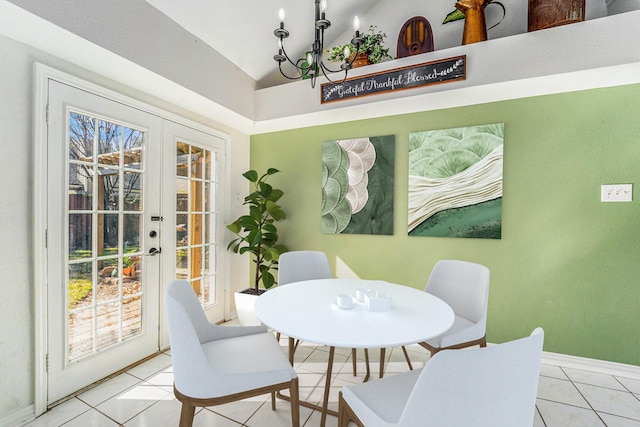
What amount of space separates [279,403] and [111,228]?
176 centimetres

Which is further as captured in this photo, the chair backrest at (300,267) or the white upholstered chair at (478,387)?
the chair backrest at (300,267)

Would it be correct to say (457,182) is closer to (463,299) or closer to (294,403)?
(463,299)

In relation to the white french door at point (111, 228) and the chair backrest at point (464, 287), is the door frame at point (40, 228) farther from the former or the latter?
the chair backrest at point (464, 287)

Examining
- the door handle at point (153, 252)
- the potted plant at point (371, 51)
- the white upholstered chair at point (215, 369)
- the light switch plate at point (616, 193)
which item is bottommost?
the white upholstered chair at point (215, 369)

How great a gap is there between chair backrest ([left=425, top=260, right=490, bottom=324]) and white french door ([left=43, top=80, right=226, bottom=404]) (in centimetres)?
232

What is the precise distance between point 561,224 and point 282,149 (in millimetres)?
2794

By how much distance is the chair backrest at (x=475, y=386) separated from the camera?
0.77 metres

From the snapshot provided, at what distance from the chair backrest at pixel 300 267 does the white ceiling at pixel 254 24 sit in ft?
6.57

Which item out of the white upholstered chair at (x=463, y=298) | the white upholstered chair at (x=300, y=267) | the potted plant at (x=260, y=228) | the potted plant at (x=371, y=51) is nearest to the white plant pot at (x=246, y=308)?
the potted plant at (x=260, y=228)

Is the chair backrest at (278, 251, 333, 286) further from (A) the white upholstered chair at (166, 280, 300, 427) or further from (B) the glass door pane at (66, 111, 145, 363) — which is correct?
(B) the glass door pane at (66, 111, 145, 363)

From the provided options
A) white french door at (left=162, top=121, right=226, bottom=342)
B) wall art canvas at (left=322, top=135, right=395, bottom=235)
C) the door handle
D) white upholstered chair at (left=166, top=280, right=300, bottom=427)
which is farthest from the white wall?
wall art canvas at (left=322, top=135, right=395, bottom=235)

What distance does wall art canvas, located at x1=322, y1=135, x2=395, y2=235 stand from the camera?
2.92 meters

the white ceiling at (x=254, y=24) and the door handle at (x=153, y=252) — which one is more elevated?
the white ceiling at (x=254, y=24)

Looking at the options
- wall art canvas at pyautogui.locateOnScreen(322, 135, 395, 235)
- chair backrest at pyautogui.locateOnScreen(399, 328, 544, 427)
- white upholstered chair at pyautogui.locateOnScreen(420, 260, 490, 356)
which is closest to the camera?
chair backrest at pyautogui.locateOnScreen(399, 328, 544, 427)
